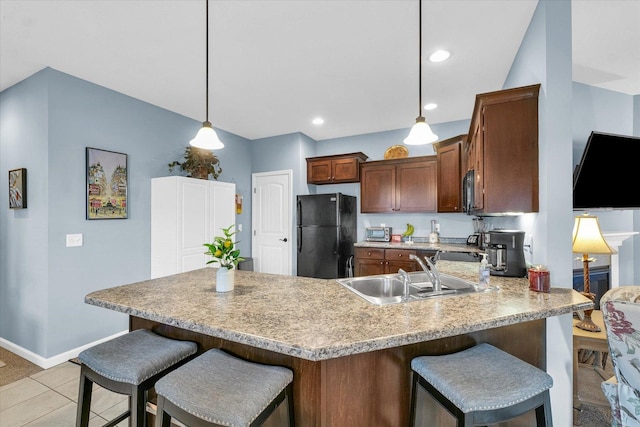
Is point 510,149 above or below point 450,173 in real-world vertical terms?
below

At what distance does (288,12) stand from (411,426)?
2512mm

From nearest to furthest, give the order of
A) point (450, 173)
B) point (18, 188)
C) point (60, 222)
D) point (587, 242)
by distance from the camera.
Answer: point (587, 242) → point (60, 222) → point (18, 188) → point (450, 173)

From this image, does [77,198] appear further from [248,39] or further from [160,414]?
[160,414]

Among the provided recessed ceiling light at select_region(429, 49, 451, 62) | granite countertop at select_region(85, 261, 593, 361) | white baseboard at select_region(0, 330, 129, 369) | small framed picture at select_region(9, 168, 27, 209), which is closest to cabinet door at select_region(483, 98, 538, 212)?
granite countertop at select_region(85, 261, 593, 361)

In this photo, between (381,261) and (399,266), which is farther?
(381,261)

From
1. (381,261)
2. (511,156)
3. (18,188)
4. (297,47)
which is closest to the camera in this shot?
(511,156)

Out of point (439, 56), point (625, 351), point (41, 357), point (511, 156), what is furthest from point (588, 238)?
point (41, 357)

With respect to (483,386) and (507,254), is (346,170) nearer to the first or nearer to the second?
(507,254)

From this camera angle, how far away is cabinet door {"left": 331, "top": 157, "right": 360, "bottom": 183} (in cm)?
457

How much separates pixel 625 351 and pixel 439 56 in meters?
2.34

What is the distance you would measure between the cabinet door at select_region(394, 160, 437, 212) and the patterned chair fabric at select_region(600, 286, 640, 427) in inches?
116

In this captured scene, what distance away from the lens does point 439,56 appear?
247 cm

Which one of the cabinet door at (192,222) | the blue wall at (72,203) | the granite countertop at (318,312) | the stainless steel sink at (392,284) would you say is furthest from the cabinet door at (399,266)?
the cabinet door at (192,222)

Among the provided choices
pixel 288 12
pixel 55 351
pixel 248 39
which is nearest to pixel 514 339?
pixel 288 12
